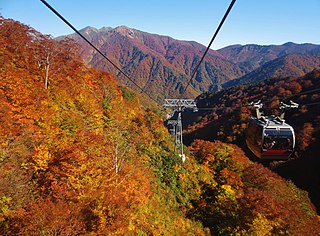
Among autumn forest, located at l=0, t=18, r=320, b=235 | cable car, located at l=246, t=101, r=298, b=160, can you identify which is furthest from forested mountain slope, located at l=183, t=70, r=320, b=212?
cable car, located at l=246, t=101, r=298, b=160

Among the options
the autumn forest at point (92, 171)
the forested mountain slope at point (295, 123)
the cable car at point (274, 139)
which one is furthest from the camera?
the forested mountain slope at point (295, 123)

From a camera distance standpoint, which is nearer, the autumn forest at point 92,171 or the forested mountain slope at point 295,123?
the autumn forest at point 92,171

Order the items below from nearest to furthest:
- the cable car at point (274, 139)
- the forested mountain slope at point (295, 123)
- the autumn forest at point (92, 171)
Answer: the cable car at point (274, 139) < the autumn forest at point (92, 171) < the forested mountain slope at point (295, 123)

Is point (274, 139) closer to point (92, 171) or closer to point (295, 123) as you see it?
point (92, 171)

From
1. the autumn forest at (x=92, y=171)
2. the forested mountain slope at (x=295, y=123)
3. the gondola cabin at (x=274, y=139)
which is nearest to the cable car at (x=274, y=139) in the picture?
the gondola cabin at (x=274, y=139)

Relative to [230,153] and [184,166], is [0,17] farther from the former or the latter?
[230,153]

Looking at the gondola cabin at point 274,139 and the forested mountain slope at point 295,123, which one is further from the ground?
the gondola cabin at point 274,139

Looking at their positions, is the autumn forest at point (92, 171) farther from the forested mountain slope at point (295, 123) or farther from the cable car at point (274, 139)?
the forested mountain slope at point (295, 123)
